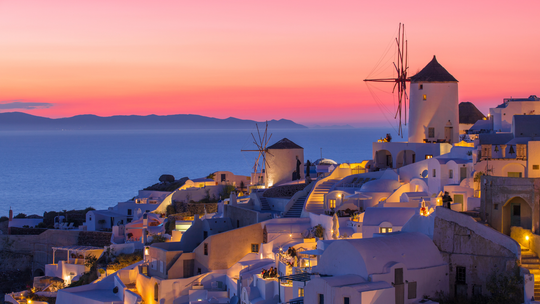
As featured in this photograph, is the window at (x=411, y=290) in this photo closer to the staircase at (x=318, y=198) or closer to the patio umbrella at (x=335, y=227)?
the patio umbrella at (x=335, y=227)

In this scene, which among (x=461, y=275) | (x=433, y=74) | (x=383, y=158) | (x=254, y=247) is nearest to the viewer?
(x=461, y=275)

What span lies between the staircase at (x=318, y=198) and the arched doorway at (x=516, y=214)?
9.48 metres

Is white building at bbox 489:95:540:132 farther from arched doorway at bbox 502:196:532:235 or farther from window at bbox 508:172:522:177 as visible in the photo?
arched doorway at bbox 502:196:532:235

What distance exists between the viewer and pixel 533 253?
15.5 metres

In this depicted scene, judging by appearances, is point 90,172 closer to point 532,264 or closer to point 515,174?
point 515,174

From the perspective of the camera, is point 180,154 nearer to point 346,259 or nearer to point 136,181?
point 136,181

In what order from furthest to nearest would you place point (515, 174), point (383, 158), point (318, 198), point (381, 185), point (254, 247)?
point (383, 158), point (318, 198), point (381, 185), point (254, 247), point (515, 174)

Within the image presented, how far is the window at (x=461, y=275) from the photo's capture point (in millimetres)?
16000

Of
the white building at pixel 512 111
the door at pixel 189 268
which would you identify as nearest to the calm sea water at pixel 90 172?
the white building at pixel 512 111

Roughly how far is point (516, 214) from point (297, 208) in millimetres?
11436

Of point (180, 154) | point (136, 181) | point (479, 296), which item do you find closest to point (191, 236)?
point (479, 296)

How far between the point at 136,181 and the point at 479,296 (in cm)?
8709

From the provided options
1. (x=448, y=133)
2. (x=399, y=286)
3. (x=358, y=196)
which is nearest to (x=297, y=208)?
(x=358, y=196)

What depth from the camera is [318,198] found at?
26.6m
